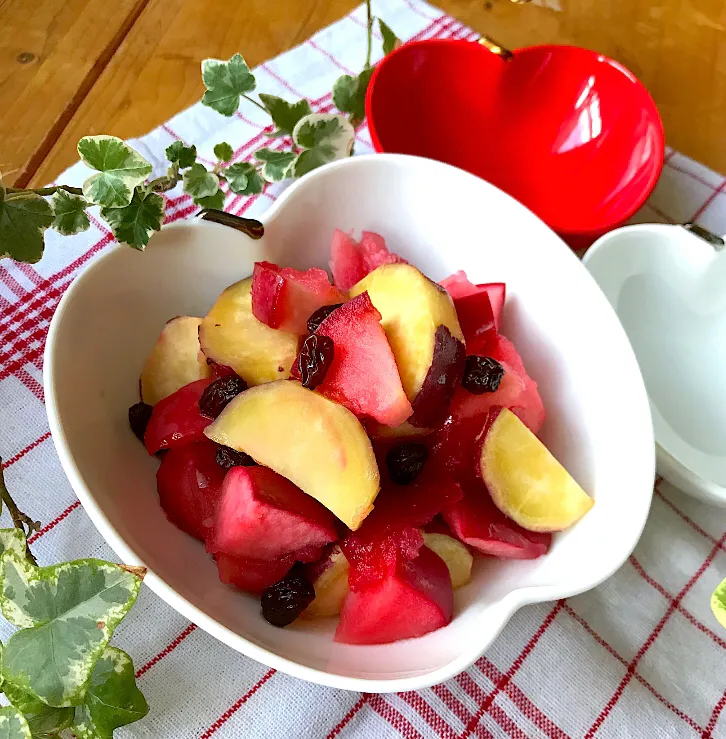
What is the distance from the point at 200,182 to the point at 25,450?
1.10 ft

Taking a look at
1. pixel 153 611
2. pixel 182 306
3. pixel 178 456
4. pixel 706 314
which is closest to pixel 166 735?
pixel 153 611

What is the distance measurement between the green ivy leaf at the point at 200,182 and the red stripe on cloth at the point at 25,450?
0.98 ft

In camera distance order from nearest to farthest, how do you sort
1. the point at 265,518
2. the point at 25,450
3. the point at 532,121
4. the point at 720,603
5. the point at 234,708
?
the point at 720,603, the point at 265,518, the point at 234,708, the point at 25,450, the point at 532,121

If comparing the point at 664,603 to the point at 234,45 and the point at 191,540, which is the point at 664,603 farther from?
the point at 234,45

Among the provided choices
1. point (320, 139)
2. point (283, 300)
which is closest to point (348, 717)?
point (283, 300)

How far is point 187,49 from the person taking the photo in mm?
972

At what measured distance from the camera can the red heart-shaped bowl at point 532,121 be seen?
93cm

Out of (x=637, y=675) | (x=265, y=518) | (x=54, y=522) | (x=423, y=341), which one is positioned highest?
(x=423, y=341)

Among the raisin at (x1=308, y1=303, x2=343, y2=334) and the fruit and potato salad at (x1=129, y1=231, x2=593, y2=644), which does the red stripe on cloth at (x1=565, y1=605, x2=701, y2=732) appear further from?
the raisin at (x1=308, y1=303, x2=343, y2=334)

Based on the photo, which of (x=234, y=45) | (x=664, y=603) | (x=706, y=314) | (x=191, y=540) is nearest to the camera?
(x=191, y=540)

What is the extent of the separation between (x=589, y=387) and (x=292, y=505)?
11.5 inches

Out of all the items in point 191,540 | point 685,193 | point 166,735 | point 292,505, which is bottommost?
point 166,735

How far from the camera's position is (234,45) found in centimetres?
100

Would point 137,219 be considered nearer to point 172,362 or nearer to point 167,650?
point 172,362
